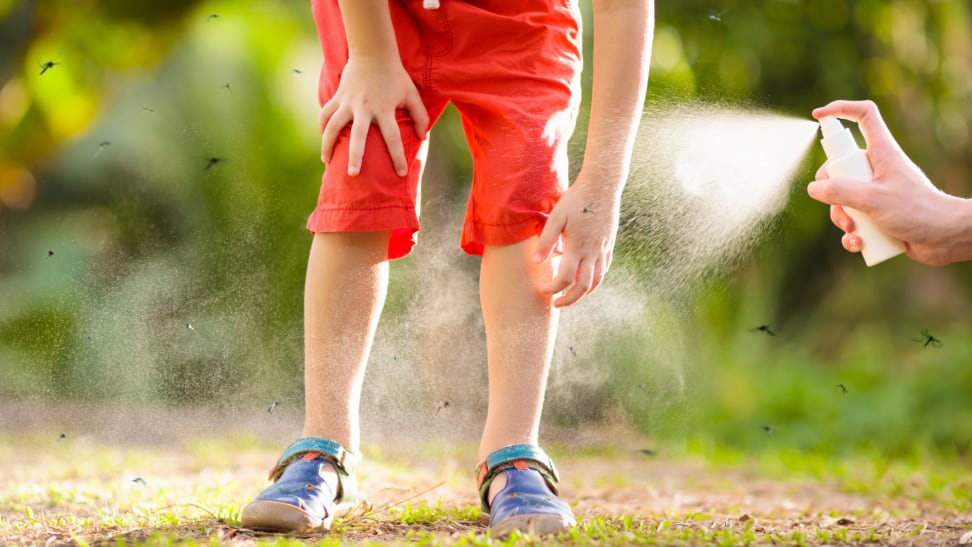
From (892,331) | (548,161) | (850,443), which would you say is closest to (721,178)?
(548,161)

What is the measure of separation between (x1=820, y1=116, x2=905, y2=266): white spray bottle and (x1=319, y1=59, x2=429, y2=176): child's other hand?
0.86 m

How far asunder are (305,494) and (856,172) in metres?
1.28

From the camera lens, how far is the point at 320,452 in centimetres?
208

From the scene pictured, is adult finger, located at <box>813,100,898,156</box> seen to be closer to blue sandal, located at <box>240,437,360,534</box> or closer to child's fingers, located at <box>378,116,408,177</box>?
child's fingers, located at <box>378,116,408,177</box>

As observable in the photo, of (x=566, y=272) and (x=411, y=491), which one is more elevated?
(x=566, y=272)

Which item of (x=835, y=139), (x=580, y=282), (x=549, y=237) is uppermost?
(x=835, y=139)

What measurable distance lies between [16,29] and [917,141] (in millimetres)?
4990

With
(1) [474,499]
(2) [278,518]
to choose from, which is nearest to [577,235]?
(2) [278,518]

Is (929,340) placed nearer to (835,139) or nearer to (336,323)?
(835,139)

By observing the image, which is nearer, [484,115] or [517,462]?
[517,462]

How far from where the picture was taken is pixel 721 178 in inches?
108

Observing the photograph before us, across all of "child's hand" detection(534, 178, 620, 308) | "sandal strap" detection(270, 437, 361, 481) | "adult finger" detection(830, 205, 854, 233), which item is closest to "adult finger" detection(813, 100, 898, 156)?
"adult finger" detection(830, 205, 854, 233)

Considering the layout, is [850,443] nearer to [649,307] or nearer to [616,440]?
[616,440]

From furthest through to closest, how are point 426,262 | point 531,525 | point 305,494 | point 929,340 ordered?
point 426,262
point 929,340
point 305,494
point 531,525
